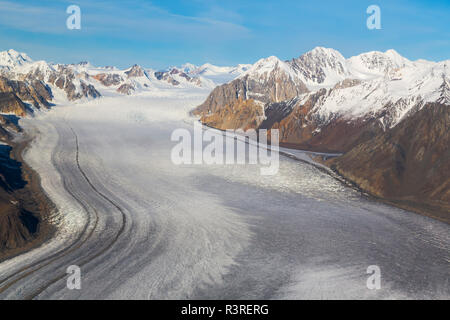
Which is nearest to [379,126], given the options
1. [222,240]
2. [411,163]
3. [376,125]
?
[376,125]

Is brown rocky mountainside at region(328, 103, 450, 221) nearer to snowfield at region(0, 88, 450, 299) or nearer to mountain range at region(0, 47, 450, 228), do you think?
mountain range at region(0, 47, 450, 228)

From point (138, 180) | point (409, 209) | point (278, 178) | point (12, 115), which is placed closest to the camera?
point (409, 209)

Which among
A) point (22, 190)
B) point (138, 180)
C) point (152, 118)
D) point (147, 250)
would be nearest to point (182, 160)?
point (138, 180)

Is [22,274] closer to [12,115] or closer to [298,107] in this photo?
[298,107]

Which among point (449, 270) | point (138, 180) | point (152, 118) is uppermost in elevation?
point (152, 118)

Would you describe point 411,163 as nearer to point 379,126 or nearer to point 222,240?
point 379,126

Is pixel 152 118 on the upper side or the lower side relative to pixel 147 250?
upper
